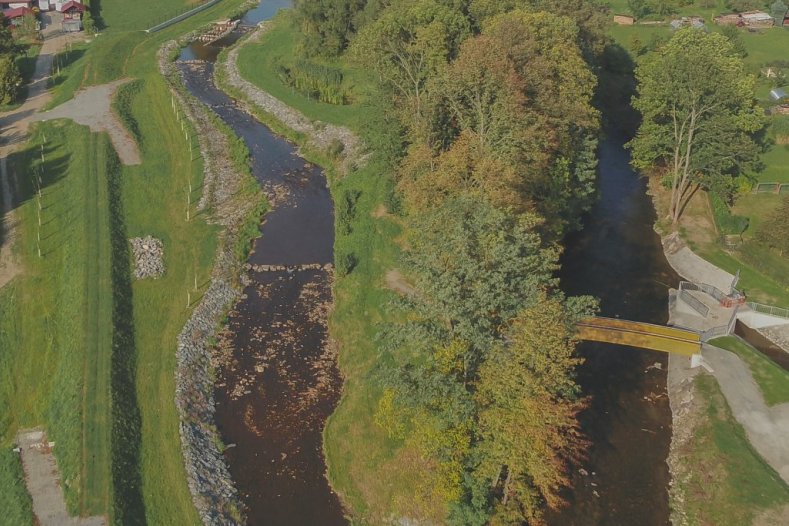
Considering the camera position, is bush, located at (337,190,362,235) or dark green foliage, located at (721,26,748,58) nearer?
bush, located at (337,190,362,235)

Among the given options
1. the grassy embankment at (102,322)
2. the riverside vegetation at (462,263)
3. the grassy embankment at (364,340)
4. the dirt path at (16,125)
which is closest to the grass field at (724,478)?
the riverside vegetation at (462,263)

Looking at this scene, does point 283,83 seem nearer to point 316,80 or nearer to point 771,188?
point 316,80

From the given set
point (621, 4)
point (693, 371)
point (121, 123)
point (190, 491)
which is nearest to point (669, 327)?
point (693, 371)

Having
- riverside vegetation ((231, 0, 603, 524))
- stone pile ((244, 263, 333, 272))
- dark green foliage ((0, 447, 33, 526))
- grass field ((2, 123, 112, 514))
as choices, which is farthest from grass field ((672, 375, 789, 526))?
dark green foliage ((0, 447, 33, 526))

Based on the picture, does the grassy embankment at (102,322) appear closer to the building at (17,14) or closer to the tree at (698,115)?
the tree at (698,115)

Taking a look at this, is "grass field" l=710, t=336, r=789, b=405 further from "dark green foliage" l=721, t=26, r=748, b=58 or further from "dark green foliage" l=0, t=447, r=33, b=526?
"dark green foliage" l=721, t=26, r=748, b=58

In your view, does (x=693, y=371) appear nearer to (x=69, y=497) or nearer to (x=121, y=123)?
(x=69, y=497)
